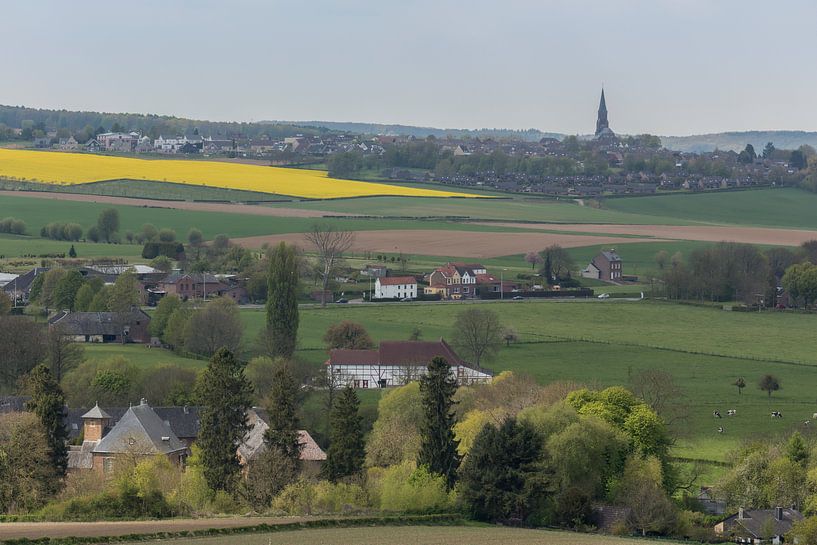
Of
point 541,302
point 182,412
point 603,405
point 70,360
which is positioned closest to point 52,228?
point 541,302

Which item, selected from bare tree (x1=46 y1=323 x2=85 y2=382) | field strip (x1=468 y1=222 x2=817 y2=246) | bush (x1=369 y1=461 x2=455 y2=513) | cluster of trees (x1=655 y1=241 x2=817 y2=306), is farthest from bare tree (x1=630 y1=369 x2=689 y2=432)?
field strip (x1=468 y1=222 x2=817 y2=246)

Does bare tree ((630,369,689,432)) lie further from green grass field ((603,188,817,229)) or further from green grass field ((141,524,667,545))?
green grass field ((603,188,817,229))

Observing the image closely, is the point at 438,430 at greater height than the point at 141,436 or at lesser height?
greater

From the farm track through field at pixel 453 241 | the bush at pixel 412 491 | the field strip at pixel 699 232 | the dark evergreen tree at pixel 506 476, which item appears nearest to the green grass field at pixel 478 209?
the field strip at pixel 699 232

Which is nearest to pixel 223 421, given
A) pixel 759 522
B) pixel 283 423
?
pixel 283 423

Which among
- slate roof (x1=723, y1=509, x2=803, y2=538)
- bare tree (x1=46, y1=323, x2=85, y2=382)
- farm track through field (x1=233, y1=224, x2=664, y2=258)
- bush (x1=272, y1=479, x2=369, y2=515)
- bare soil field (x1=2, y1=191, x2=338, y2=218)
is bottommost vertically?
bare soil field (x1=2, y1=191, x2=338, y2=218)

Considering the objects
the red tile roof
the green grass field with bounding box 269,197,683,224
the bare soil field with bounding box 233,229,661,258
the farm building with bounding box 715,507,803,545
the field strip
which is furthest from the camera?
the green grass field with bounding box 269,197,683,224

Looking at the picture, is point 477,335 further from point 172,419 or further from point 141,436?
point 141,436
